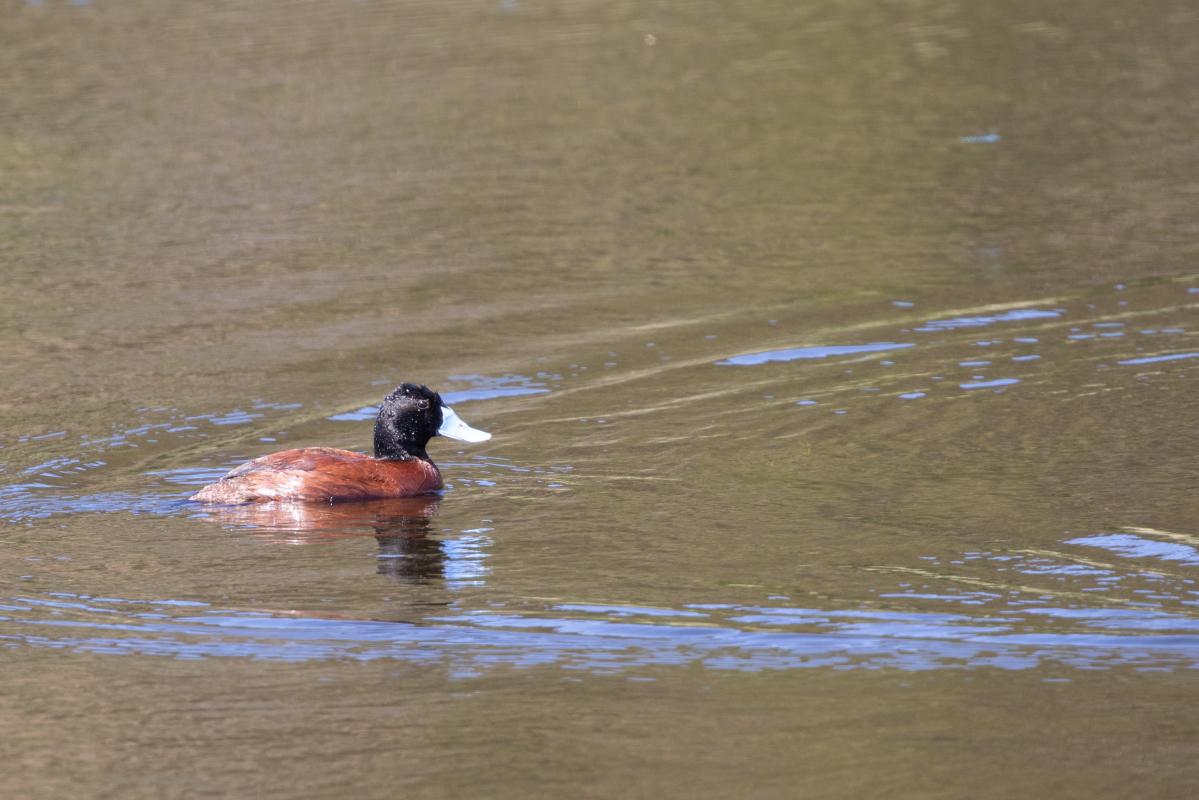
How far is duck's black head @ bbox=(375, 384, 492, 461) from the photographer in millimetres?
9633

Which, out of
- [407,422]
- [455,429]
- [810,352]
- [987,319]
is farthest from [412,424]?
[987,319]

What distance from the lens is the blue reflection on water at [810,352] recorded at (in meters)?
11.5

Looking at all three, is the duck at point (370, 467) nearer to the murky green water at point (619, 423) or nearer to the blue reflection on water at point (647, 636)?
the murky green water at point (619, 423)

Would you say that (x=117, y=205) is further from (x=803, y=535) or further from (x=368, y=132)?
(x=803, y=535)

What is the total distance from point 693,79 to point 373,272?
8.37 metres

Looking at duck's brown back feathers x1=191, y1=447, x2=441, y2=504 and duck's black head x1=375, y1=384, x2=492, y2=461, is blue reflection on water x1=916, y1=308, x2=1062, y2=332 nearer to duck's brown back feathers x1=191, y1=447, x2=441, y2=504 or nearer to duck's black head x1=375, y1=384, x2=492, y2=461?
duck's black head x1=375, y1=384, x2=492, y2=461

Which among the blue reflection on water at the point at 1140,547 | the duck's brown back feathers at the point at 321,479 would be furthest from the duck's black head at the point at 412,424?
the blue reflection on water at the point at 1140,547

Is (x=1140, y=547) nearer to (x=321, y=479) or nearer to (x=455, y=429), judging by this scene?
(x=455, y=429)

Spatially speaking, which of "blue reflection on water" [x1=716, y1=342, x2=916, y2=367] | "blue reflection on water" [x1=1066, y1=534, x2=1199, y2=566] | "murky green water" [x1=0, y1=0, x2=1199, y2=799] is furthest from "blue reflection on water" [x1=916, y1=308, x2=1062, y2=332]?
"blue reflection on water" [x1=1066, y1=534, x2=1199, y2=566]

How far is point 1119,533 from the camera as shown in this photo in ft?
26.7

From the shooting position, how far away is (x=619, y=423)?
409 inches

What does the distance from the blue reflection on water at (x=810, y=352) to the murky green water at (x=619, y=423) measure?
0.20 feet

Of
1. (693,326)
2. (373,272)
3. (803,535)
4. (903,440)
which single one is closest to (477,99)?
(373,272)

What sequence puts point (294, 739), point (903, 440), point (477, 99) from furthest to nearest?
1. point (477, 99)
2. point (903, 440)
3. point (294, 739)
